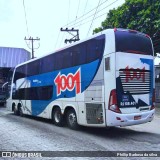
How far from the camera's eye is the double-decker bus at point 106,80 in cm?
991

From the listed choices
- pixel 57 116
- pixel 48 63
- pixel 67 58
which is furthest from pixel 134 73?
pixel 48 63

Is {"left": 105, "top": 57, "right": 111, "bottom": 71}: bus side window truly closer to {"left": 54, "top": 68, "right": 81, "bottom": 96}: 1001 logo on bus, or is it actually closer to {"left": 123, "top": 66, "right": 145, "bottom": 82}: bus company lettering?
{"left": 123, "top": 66, "right": 145, "bottom": 82}: bus company lettering

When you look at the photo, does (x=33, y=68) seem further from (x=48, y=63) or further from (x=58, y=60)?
(x=58, y=60)

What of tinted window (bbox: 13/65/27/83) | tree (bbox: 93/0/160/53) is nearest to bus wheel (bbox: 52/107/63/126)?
tinted window (bbox: 13/65/27/83)

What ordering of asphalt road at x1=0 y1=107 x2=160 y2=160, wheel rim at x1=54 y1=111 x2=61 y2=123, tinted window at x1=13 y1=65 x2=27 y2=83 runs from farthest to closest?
tinted window at x1=13 y1=65 x2=27 y2=83, wheel rim at x1=54 y1=111 x2=61 y2=123, asphalt road at x1=0 y1=107 x2=160 y2=160

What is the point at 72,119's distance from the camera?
1207 centimetres

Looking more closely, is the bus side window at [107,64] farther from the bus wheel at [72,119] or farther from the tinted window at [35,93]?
the tinted window at [35,93]

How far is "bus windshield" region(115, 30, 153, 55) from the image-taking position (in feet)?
33.0

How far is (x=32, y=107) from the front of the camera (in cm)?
1600

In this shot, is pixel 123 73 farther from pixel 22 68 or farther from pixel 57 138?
pixel 22 68

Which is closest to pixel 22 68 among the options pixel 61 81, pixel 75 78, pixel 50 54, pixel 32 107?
pixel 32 107

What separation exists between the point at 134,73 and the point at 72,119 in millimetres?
3315

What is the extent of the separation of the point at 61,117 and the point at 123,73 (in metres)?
4.10

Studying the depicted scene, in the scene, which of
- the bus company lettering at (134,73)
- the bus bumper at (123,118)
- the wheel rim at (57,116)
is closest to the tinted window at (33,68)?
the wheel rim at (57,116)
